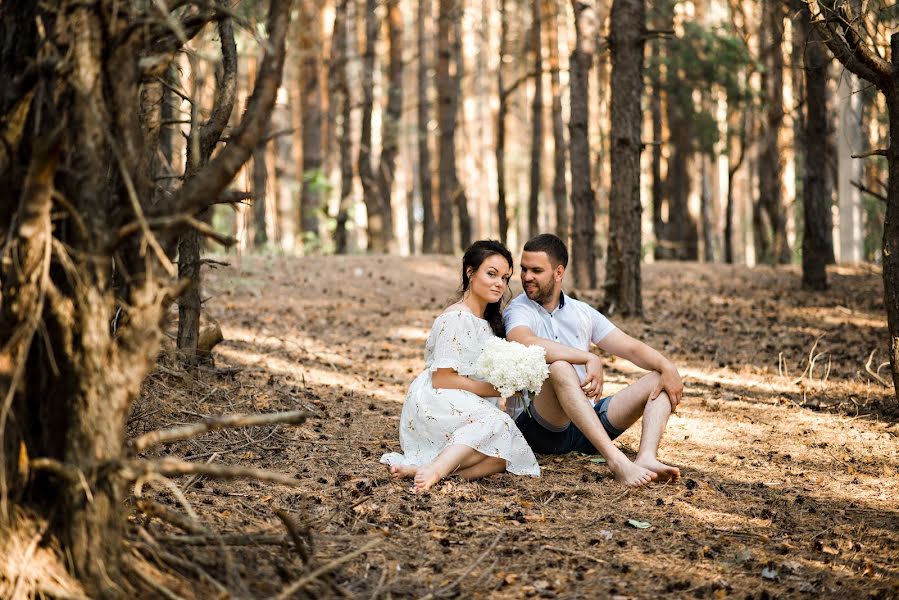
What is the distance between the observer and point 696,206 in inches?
A: 859

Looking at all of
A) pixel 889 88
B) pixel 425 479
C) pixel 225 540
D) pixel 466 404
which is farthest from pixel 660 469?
pixel 889 88

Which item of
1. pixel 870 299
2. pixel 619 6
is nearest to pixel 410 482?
pixel 619 6

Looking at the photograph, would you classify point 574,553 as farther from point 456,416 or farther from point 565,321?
point 565,321

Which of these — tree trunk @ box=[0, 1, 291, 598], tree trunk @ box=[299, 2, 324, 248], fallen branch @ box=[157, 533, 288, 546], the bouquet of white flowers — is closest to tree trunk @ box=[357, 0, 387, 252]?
tree trunk @ box=[299, 2, 324, 248]

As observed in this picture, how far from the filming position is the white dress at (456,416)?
17.2 ft

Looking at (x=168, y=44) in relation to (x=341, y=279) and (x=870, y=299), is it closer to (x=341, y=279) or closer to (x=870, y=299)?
(x=341, y=279)

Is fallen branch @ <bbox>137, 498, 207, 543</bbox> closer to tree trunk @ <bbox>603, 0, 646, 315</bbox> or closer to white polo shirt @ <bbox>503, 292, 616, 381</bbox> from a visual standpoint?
white polo shirt @ <bbox>503, 292, 616, 381</bbox>

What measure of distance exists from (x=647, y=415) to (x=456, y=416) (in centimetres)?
120

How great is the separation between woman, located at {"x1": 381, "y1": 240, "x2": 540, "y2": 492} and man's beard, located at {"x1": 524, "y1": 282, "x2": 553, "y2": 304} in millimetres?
224

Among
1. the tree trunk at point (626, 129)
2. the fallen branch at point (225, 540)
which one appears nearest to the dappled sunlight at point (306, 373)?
the tree trunk at point (626, 129)

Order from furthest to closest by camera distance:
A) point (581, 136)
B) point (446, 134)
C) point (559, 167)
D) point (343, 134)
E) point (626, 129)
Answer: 1. point (343, 134)
2. point (446, 134)
3. point (559, 167)
4. point (581, 136)
5. point (626, 129)

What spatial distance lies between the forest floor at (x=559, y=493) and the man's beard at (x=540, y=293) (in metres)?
1.10

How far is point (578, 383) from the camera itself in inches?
209

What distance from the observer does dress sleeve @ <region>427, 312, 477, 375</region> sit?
5363 millimetres
